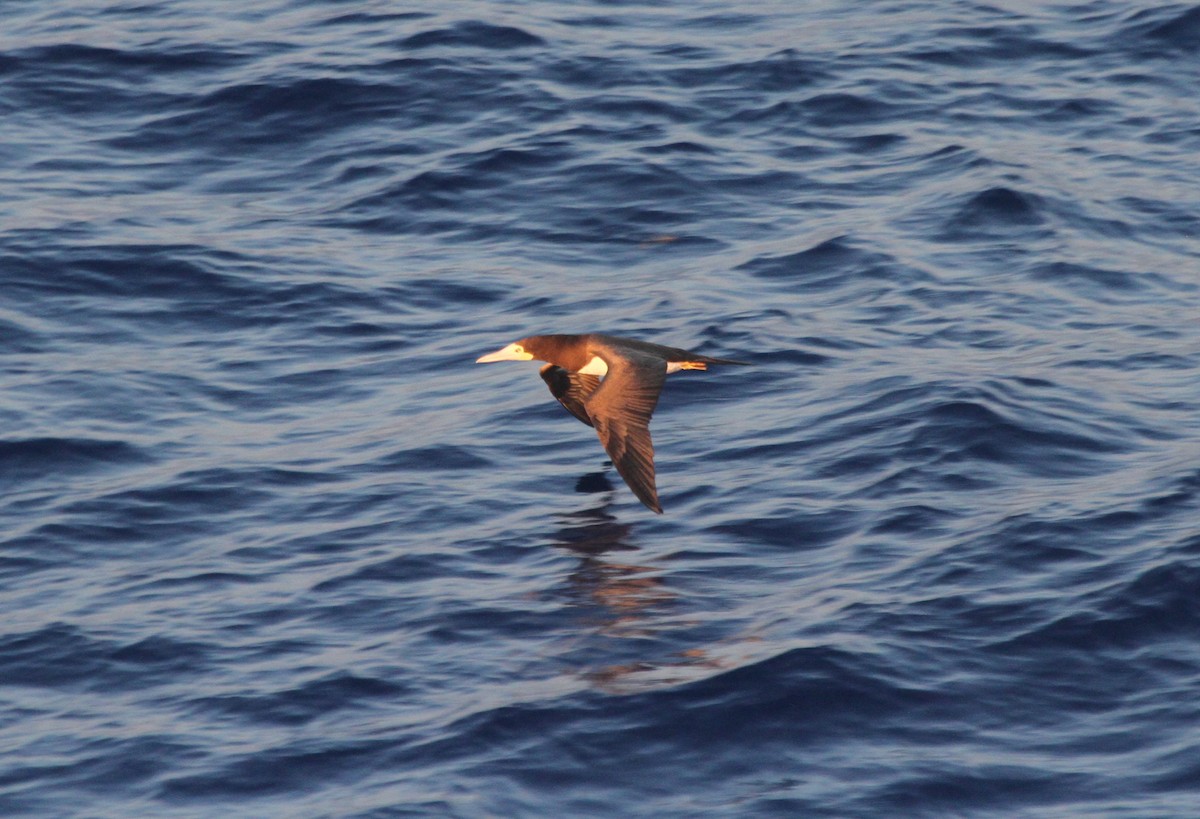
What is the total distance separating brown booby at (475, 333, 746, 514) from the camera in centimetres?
970

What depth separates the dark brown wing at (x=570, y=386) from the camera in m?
11.3

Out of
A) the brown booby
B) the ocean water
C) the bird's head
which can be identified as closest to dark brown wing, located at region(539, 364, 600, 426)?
the brown booby

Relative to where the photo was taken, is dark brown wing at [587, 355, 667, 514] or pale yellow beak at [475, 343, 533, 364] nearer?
dark brown wing at [587, 355, 667, 514]

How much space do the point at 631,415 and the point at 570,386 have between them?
1.44 m

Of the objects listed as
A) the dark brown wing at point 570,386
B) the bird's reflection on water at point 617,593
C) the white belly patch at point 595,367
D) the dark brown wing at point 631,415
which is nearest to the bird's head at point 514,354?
the dark brown wing at point 570,386

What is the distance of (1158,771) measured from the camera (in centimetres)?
759

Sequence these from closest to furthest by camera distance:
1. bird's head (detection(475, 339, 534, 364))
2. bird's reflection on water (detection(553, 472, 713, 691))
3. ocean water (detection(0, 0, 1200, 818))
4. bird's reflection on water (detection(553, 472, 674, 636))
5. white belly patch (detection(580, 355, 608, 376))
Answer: ocean water (detection(0, 0, 1200, 818)) < bird's reflection on water (detection(553, 472, 713, 691)) < bird's reflection on water (detection(553, 472, 674, 636)) < white belly patch (detection(580, 355, 608, 376)) < bird's head (detection(475, 339, 534, 364))

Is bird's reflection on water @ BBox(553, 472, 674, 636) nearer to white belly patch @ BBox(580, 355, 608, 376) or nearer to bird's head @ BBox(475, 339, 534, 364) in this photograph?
white belly patch @ BBox(580, 355, 608, 376)

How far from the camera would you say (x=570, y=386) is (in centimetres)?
1137

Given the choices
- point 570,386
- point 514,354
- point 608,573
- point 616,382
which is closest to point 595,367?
point 570,386

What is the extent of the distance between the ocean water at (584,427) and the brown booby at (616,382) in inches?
17.6

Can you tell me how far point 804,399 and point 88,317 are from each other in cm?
525

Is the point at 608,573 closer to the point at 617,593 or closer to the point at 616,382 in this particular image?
the point at 617,593

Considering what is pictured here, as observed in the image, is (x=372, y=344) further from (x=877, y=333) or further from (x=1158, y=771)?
(x=1158, y=771)
